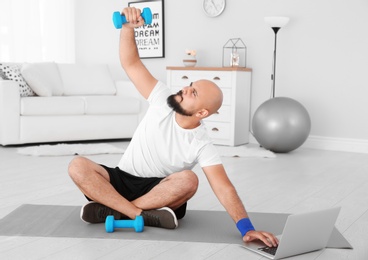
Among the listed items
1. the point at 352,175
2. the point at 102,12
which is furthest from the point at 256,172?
the point at 102,12

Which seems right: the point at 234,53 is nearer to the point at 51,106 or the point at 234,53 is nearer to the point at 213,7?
the point at 213,7

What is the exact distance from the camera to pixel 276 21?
4758 mm

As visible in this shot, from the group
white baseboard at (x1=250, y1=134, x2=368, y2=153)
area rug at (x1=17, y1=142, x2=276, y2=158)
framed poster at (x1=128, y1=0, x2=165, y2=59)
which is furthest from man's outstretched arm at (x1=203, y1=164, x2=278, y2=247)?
framed poster at (x1=128, y1=0, x2=165, y2=59)

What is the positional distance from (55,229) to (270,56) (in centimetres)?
352

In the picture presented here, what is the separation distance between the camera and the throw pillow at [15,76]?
4.71m

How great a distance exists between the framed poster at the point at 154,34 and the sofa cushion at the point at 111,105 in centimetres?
100

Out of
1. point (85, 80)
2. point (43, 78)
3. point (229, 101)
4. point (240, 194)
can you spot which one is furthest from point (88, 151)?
point (240, 194)

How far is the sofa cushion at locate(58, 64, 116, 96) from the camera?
17.7 ft

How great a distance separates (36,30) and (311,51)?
3528 mm

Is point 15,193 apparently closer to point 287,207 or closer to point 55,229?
point 55,229

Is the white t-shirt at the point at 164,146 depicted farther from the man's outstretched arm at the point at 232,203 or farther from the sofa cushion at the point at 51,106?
the sofa cushion at the point at 51,106

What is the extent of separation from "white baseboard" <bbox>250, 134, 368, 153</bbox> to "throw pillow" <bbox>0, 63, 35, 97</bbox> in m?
2.74

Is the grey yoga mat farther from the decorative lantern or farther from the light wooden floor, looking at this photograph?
the decorative lantern

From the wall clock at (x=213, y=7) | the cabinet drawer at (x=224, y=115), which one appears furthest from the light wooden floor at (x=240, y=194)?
the wall clock at (x=213, y=7)
